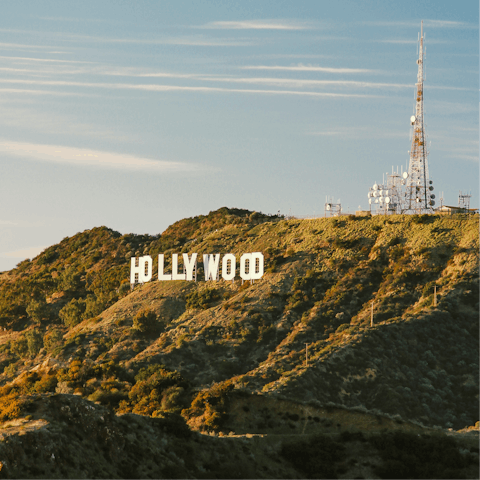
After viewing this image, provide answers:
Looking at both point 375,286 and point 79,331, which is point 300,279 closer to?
point 375,286

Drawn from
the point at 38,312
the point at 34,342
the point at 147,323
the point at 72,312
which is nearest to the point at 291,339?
the point at 147,323

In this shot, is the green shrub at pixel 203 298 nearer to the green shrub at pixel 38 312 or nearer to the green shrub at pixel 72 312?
the green shrub at pixel 72 312

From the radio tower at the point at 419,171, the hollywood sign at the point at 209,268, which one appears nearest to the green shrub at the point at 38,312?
the hollywood sign at the point at 209,268

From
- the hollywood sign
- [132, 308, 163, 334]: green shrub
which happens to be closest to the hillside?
[132, 308, 163, 334]: green shrub

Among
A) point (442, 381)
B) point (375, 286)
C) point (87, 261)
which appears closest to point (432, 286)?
point (375, 286)

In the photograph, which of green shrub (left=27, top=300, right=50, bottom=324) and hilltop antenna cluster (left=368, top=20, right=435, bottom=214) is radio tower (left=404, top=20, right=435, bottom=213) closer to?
hilltop antenna cluster (left=368, top=20, right=435, bottom=214)
